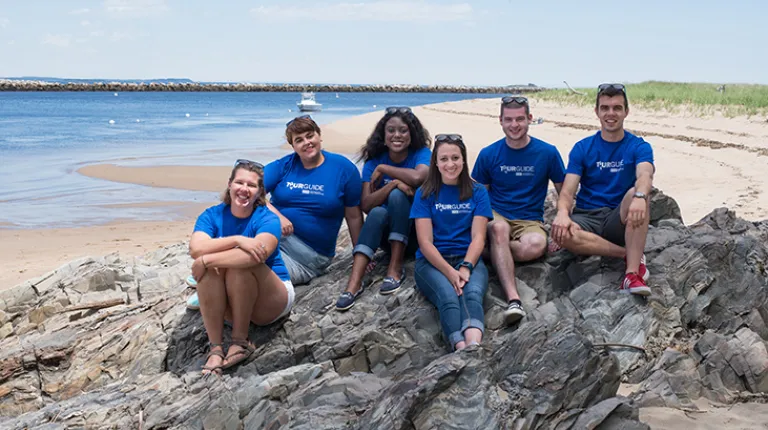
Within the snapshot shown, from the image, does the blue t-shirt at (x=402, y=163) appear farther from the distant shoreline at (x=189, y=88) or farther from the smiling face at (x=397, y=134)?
the distant shoreline at (x=189, y=88)

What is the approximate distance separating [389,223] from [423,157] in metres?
0.68

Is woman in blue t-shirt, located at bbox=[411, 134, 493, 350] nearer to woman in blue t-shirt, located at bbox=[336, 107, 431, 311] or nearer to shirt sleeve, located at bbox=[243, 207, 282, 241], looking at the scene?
woman in blue t-shirt, located at bbox=[336, 107, 431, 311]

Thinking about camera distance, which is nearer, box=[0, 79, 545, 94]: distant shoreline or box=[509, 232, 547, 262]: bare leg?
box=[509, 232, 547, 262]: bare leg

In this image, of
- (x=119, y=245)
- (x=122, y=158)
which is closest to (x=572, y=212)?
(x=119, y=245)

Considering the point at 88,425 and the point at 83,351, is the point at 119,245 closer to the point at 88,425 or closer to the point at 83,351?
the point at 83,351

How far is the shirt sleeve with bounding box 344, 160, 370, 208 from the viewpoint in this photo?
5976 millimetres

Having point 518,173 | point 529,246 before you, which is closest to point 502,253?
point 529,246

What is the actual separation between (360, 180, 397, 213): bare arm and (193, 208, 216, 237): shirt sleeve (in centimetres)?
136

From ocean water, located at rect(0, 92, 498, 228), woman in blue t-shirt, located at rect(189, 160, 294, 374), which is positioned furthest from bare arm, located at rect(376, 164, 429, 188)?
ocean water, located at rect(0, 92, 498, 228)

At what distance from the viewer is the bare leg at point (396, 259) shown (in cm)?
575

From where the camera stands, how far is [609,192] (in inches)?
→ 231

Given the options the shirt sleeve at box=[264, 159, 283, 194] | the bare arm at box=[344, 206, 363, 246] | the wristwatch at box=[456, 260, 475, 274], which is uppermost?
the shirt sleeve at box=[264, 159, 283, 194]

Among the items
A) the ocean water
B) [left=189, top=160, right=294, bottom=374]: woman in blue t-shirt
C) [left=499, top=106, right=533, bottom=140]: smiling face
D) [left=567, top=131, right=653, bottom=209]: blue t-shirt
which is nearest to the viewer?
[left=189, top=160, right=294, bottom=374]: woman in blue t-shirt

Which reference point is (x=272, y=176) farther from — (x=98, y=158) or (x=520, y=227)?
(x=98, y=158)
